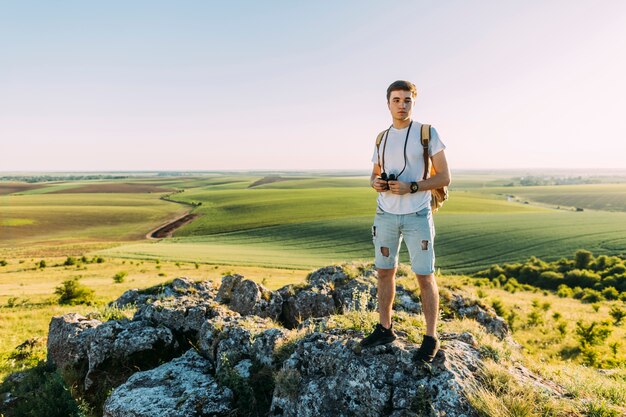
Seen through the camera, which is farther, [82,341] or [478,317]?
[478,317]

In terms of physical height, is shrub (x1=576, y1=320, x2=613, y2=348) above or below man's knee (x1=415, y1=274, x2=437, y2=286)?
below

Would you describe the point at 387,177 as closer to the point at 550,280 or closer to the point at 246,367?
the point at 246,367

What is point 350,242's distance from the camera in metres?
62.1

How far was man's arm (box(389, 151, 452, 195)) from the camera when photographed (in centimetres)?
490

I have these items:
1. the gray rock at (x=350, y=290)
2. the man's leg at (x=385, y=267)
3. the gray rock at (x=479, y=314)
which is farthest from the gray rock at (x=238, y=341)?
the gray rock at (x=479, y=314)

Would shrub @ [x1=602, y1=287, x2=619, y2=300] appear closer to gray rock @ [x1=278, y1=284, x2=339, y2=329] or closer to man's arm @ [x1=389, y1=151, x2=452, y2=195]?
gray rock @ [x1=278, y1=284, x2=339, y2=329]

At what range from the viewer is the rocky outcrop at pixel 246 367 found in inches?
181

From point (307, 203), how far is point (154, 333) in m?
109

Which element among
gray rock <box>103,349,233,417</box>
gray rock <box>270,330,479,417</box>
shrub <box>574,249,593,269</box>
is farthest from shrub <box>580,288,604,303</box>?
gray rock <box>103,349,233,417</box>

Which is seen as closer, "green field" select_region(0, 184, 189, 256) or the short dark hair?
the short dark hair

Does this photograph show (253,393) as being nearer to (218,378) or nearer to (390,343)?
(218,378)

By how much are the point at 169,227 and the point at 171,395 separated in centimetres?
8630

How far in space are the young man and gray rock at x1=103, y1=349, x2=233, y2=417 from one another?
2640 mm

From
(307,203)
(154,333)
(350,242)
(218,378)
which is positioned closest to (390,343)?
(218,378)
